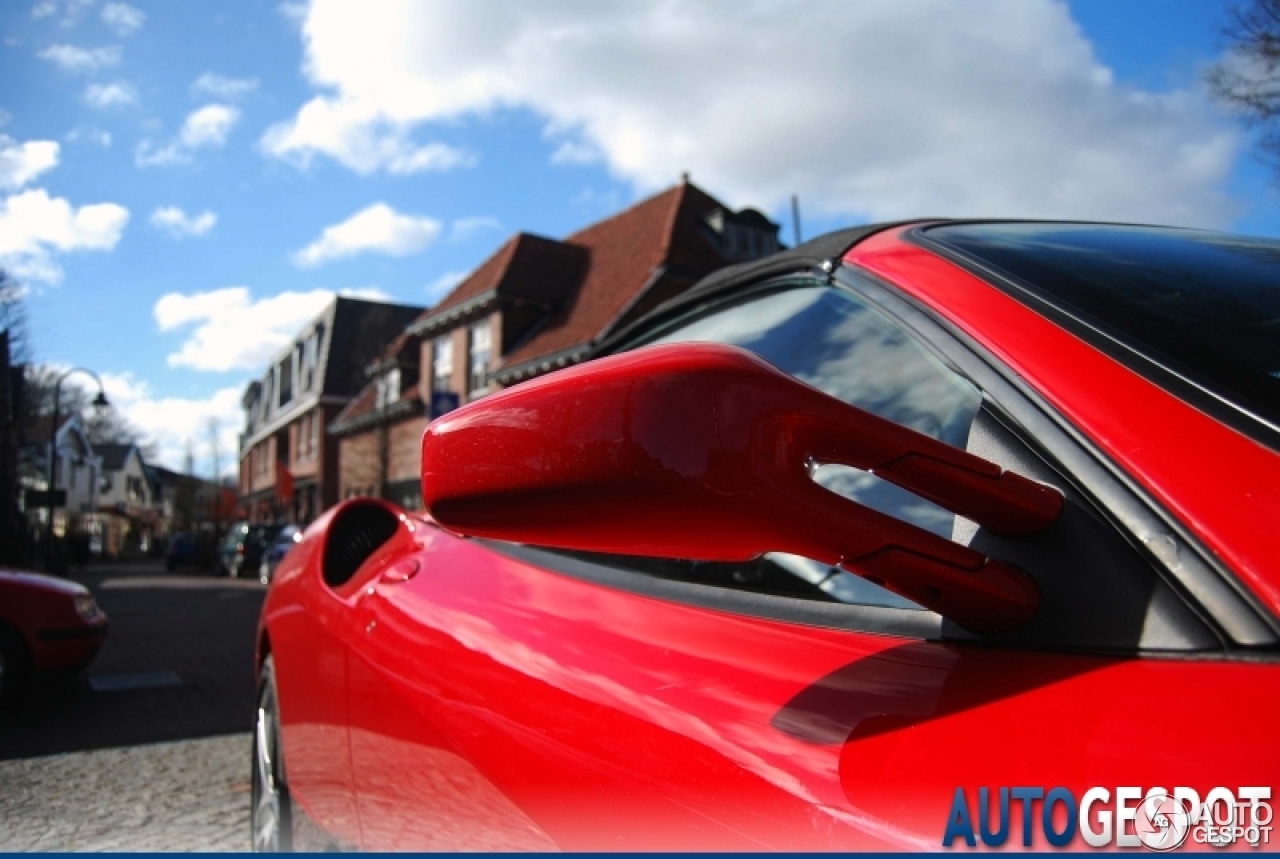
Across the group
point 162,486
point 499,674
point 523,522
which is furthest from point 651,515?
point 162,486

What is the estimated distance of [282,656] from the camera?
241 cm

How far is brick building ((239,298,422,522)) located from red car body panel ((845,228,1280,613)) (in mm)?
37904

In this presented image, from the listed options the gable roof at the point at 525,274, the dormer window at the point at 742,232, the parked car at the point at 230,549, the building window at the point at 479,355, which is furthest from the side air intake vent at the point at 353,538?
the parked car at the point at 230,549

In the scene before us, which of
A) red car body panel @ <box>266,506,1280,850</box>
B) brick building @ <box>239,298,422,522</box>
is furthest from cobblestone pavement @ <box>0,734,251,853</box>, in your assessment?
brick building @ <box>239,298,422,522</box>

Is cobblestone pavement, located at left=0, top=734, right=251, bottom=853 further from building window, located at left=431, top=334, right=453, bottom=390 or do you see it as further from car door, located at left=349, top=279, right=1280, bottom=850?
building window, located at left=431, top=334, right=453, bottom=390

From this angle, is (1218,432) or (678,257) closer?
(1218,432)

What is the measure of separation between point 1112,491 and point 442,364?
1248 inches

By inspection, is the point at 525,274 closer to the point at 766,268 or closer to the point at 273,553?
the point at 273,553

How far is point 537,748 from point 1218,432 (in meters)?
0.79

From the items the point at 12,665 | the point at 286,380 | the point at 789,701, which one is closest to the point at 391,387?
the point at 286,380

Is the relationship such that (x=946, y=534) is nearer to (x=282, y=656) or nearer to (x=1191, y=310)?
(x=1191, y=310)

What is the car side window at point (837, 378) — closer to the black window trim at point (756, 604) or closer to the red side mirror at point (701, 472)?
the black window trim at point (756, 604)

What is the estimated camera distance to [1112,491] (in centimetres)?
84

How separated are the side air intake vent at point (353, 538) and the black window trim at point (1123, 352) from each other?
60.0 inches
